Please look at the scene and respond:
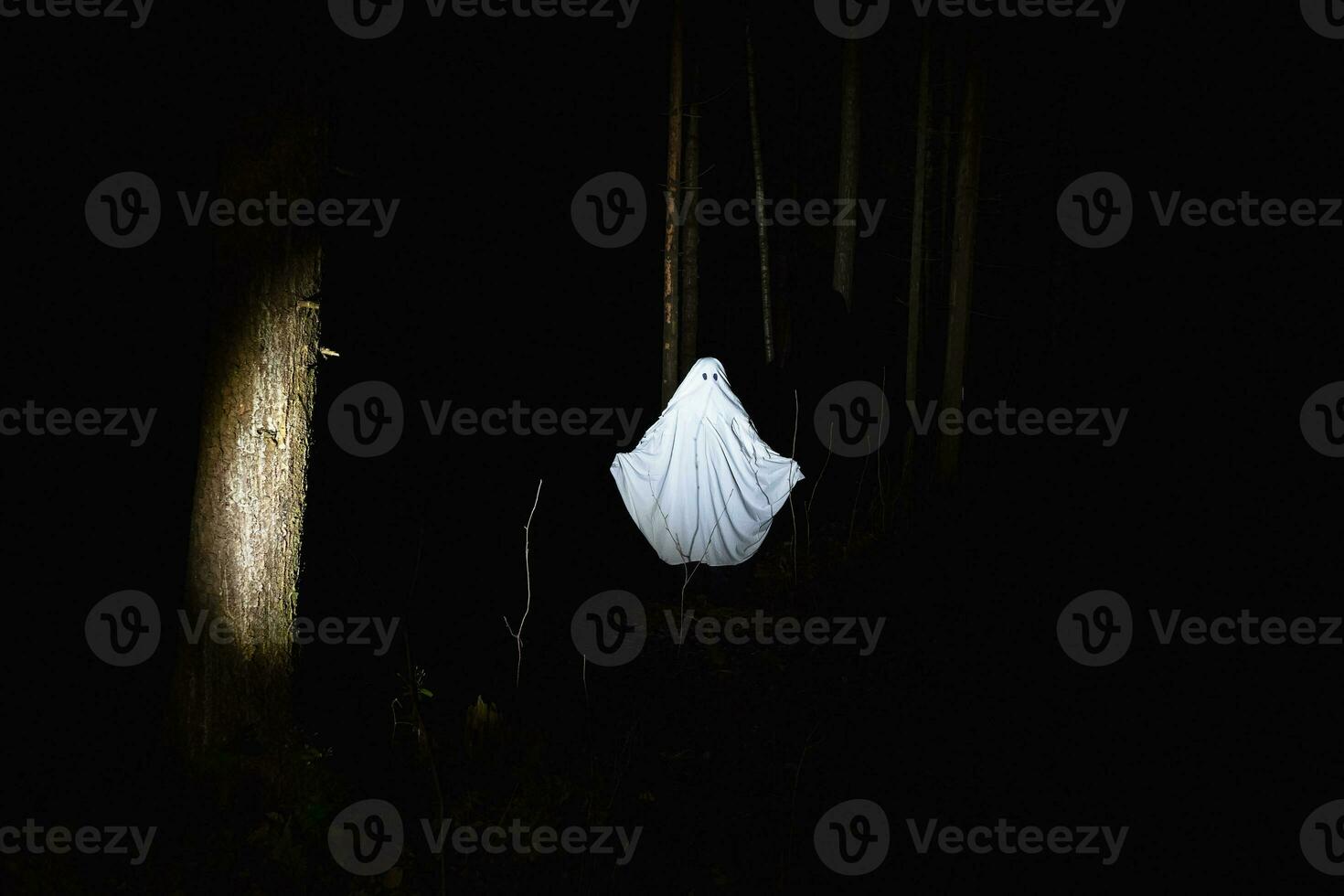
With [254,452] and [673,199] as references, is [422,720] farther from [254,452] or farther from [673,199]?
[673,199]

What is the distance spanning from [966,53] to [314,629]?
1057cm

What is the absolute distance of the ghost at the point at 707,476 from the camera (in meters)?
8.06

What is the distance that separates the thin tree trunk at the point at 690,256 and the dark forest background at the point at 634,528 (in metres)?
1.59

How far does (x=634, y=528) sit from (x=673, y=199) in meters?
3.96

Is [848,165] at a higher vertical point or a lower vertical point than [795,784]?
higher

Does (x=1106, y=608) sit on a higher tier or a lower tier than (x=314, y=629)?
lower

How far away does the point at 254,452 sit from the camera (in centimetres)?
433

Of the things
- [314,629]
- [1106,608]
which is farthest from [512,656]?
[1106,608]

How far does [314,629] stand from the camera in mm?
4980

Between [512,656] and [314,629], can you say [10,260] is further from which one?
[512,656]

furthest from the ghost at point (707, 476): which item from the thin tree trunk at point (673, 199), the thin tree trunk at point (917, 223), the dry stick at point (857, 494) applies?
the thin tree trunk at point (917, 223)

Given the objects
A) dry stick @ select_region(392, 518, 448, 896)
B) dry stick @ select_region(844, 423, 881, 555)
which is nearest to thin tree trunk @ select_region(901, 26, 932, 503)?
dry stick @ select_region(844, 423, 881, 555)

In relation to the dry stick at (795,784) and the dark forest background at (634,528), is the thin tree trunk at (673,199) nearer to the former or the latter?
the dark forest background at (634,528)

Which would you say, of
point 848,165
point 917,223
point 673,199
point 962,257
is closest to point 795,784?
point 673,199
